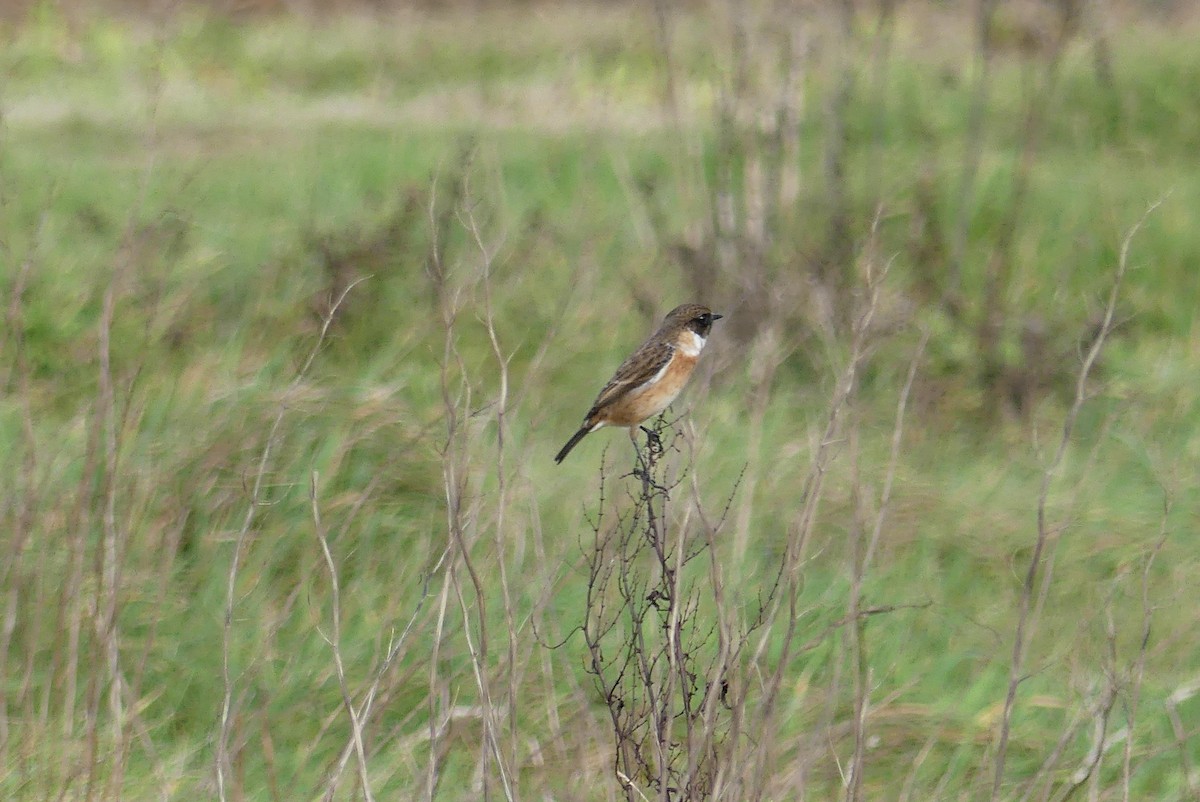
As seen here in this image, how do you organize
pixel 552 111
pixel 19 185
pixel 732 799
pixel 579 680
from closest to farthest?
pixel 732 799
pixel 579 680
pixel 19 185
pixel 552 111

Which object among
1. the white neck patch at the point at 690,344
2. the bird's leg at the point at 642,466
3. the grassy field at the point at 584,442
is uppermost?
the bird's leg at the point at 642,466

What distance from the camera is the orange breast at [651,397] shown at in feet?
16.9

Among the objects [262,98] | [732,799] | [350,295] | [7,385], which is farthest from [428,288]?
[262,98]

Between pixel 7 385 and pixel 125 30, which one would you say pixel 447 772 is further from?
pixel 125 30

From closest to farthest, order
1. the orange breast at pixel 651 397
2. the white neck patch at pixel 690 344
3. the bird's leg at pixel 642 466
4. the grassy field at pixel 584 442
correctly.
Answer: the bird's leg at pixel 642 466 → the grassy field at pixel 584 442 → the orange breast at pixel 651 397 → the white neck patch at pixel 690 344

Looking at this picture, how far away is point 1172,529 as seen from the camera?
5723 millimetres

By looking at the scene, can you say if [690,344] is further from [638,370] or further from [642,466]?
[642,466]

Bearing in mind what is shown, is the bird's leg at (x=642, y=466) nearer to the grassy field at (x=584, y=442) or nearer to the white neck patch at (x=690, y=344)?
the grassy field at (x=584, y=442)

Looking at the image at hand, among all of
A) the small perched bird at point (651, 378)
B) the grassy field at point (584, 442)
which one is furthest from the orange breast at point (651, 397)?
the grassy field at point (584, 442)

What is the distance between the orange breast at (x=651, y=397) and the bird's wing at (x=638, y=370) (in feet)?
0.07

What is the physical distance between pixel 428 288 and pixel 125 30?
34.7ft

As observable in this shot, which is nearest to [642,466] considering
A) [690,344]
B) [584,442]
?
[690,344]

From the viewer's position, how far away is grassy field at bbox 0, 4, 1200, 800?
3555 millimetres

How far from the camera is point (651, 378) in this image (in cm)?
516
